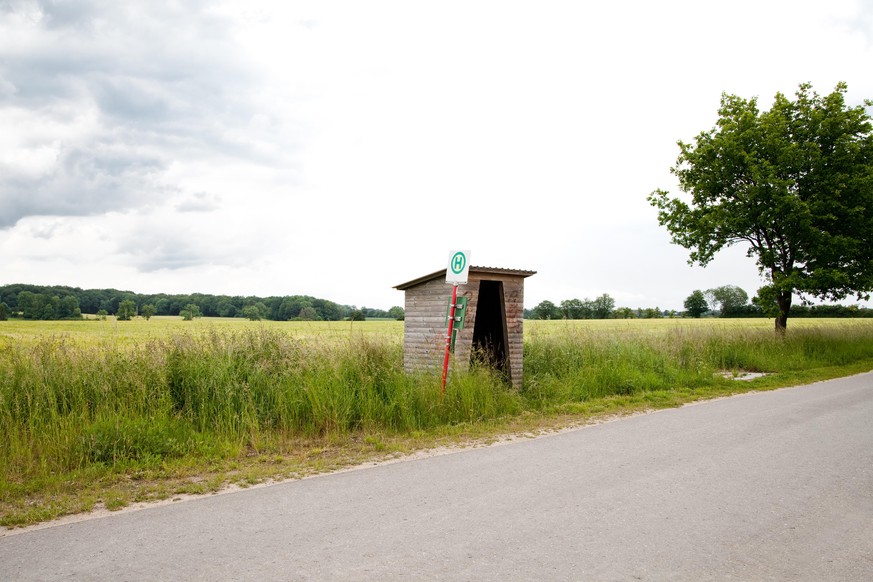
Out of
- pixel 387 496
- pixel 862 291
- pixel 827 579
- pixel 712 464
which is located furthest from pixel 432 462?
pixel 862 291

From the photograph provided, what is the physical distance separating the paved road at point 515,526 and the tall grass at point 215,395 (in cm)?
210

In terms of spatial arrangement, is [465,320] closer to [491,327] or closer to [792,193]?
[491,327]

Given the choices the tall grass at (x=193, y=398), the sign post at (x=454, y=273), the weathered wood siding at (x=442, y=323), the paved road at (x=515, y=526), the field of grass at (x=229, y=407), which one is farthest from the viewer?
the weathered wood siding at (x=442, y=323)

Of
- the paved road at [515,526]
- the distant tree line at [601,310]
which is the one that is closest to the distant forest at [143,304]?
the paved road at [515,526]

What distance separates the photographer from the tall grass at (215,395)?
7.23 metres

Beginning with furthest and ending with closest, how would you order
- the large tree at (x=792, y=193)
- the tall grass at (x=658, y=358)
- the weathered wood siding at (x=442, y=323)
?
the large tree at (x=792, y=193)
the tall grass at (x=658, y=358)
the weathered wood siding at (x=442, y=323)

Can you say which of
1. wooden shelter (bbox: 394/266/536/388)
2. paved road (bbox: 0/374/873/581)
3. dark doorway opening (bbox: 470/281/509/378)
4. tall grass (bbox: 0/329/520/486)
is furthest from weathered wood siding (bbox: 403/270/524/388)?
paved road (bbox: 0/374/873/581)

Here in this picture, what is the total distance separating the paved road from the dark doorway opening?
507cm

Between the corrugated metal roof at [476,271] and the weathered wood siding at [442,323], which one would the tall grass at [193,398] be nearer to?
the weathered wood siding at [442,323]

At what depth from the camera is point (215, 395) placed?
8750 mm

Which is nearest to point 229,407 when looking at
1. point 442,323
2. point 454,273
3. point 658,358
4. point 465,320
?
point 454,273

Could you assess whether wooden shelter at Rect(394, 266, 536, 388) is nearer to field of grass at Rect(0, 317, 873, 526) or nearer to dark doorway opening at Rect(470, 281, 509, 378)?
dark doorway opening at Rect(470, 281, 509, 378)

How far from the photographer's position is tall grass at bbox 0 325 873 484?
7.23m

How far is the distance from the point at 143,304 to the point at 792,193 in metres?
31.8
